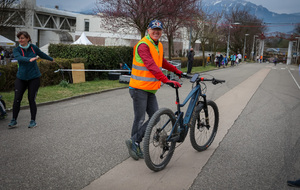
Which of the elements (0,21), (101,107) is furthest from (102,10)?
(0,21)

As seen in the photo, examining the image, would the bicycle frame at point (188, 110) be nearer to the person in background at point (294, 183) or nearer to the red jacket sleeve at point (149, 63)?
the red jacket sleeve at point (149, 63)

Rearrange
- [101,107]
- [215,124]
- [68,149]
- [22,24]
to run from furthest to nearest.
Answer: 1. [22,24]
2. [101,107]
3. [215,124]
4. [68,149]

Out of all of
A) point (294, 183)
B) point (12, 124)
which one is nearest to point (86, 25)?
point (12, 124)

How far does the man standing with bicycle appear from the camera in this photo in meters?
3.72

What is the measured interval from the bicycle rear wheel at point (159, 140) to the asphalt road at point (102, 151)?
21.2 inches

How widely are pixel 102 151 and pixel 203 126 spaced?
66.0 inches

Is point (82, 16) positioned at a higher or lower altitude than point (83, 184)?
higher

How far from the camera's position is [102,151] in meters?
4.58

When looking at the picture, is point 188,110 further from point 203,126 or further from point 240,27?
point 240,27

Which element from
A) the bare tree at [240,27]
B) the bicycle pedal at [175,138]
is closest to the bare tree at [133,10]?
the bicycle pedal at [175,138]

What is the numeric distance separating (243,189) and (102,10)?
49.8ft

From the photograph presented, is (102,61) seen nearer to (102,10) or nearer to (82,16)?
(102,10)

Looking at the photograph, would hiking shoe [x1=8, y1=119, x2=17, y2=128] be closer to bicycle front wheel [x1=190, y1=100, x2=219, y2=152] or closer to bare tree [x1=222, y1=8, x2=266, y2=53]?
bicycle front wheel [x1=190, y1=100, x2=219, y2=152]

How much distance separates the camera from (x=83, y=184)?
3.42 m
